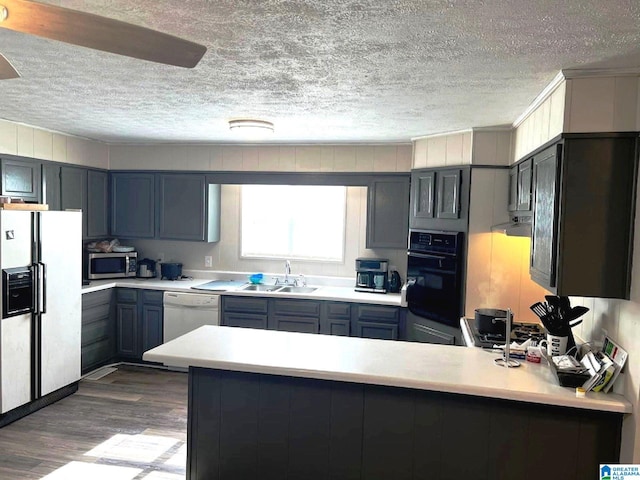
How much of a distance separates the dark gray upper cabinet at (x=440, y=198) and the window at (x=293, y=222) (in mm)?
972

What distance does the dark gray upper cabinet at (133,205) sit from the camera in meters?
5.21

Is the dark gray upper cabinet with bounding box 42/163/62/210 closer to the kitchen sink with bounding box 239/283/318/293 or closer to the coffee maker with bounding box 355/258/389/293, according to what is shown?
the kitchen sink with bounding box 239/283/318/293

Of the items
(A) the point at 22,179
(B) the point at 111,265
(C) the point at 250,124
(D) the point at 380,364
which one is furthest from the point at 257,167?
(D) the point at 380,364

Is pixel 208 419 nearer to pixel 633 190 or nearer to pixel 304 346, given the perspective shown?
pixel 304 346

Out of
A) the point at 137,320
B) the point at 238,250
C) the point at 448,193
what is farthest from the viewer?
the point at 238,250

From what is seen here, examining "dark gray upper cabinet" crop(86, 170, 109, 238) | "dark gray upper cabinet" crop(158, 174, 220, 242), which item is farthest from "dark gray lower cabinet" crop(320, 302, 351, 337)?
"dark gray upper cabinet" crop(86, 170, 109, 238)

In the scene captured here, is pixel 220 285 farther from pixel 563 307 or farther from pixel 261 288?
pixel 563 307

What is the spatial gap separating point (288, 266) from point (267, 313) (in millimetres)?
689

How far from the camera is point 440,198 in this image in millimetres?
3998

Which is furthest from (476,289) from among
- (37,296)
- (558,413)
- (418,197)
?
(37,296)

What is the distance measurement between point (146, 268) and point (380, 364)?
371cm

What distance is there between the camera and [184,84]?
8.75ft

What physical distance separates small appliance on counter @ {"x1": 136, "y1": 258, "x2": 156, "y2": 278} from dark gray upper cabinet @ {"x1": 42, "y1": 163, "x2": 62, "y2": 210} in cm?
109

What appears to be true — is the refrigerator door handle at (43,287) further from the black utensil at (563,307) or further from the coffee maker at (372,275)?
the black utensil at (563,307)
